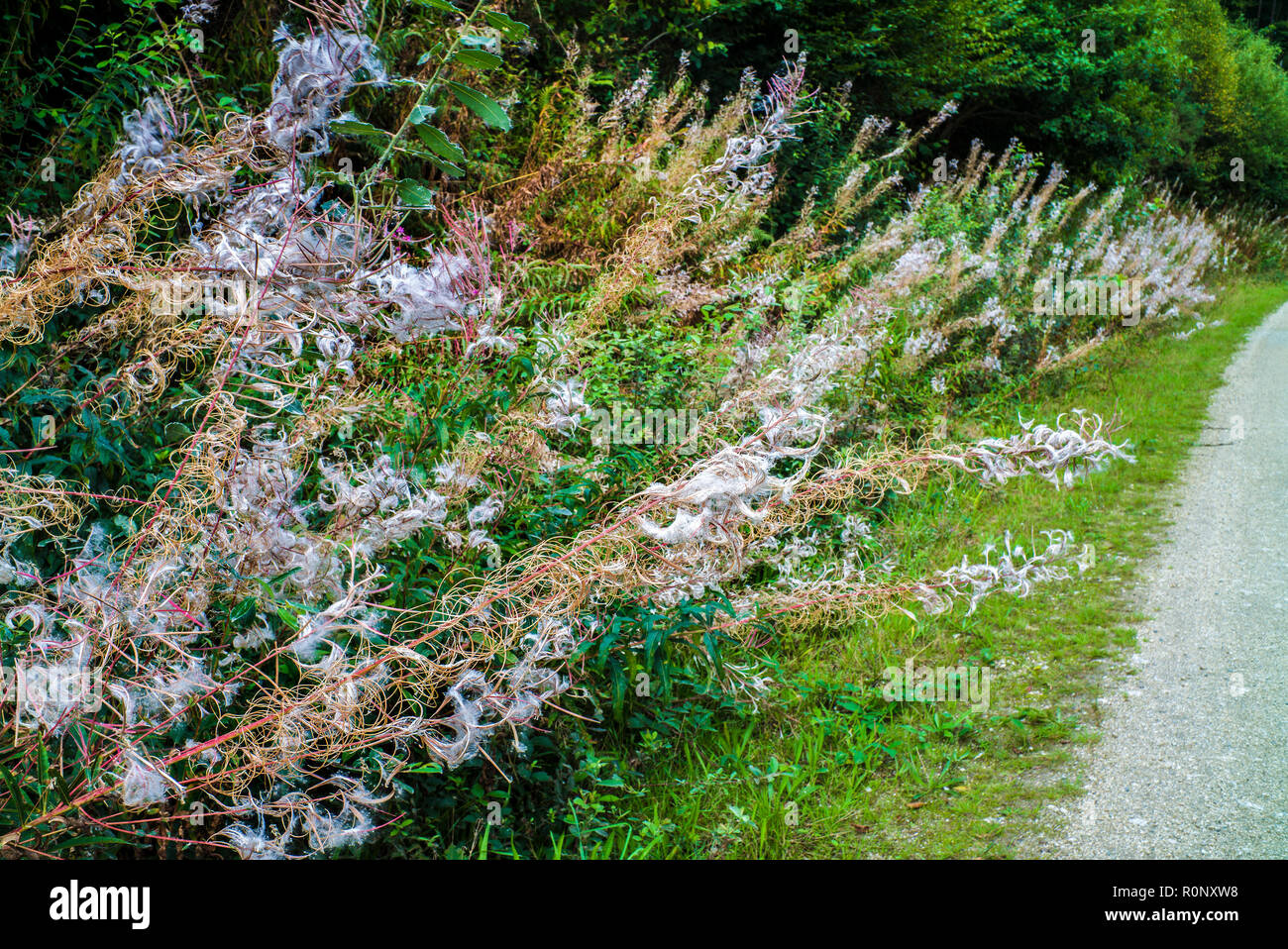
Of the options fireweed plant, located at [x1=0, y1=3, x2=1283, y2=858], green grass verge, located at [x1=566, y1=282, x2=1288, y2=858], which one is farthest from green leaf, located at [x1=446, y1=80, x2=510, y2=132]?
green grass verge, located at [x1=566, y1=282, x2=1288, y2=858]

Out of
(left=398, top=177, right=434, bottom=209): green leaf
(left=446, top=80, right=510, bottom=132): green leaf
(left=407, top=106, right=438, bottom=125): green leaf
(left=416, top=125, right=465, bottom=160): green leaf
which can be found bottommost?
(left=398, top=177, right=434, bottom=209): green leaf

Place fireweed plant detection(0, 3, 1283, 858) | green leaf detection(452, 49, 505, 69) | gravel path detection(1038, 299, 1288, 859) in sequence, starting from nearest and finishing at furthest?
fireweed plant detection(0, 3, 1283, 858), green leaf detection(452, 49, 505, 69), gravel path detection(1038, 299, 1288, 859)

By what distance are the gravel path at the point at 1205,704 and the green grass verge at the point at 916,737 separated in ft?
0.42

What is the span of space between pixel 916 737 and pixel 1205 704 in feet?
4.00

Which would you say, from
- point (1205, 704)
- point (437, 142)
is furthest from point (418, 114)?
point (1205, 704)

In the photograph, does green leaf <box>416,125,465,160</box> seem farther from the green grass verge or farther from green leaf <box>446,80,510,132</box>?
the green grass verge

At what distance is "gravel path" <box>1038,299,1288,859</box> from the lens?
9.64 ft

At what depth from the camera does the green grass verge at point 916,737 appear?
300cm

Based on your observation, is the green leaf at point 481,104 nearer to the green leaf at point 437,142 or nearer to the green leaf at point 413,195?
the green leaf at point 437,142

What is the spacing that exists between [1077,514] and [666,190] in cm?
345

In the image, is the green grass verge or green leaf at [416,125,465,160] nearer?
green leaf at [416,125,465,160]

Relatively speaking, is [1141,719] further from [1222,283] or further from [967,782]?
[1222,283]

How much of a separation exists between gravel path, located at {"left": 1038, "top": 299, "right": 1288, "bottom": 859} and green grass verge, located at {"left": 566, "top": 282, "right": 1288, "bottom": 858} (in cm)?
13
